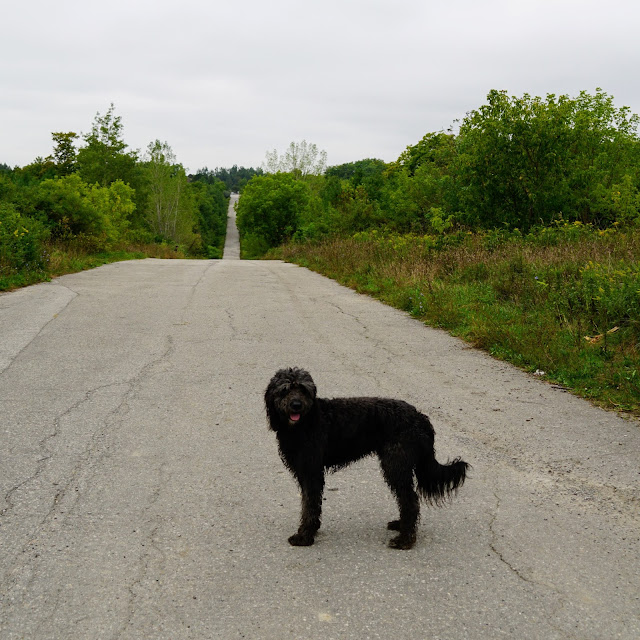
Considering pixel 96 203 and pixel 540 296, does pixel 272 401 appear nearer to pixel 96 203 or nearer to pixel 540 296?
pixel 540 296

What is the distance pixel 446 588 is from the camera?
320 cm

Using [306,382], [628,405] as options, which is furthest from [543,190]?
[306,382]

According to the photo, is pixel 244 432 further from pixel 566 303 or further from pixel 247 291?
pixel 247 291

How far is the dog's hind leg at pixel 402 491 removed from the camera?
3666mm

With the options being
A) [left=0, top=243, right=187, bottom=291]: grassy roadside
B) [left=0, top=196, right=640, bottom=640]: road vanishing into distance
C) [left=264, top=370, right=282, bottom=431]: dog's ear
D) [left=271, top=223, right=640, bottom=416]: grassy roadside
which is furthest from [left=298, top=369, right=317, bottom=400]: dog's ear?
[left=0, top=243, right=187, bottom=291]: grassy roadside

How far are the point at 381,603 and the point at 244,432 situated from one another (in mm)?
2751

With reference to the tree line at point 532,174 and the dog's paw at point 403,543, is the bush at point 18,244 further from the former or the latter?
the dog's paw at point 403,543

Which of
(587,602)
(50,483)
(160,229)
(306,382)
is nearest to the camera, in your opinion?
(587,602)

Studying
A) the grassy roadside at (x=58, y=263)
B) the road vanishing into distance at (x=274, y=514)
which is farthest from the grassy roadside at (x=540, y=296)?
the grassy roadside at (x=58, y=263)

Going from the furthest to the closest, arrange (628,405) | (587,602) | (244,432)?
(628,405) < (244,432) < (587,602)

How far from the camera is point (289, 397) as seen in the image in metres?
3.52

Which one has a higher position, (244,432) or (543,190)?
(543,190)

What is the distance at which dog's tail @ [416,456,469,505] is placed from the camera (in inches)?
151

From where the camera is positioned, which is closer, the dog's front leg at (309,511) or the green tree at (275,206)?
the dog's front leg at (309,511)
